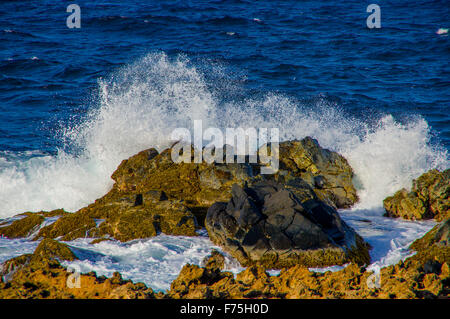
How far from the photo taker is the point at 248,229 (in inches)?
264

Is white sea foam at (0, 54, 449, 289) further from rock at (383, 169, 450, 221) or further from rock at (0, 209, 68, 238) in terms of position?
rock at (0, 209, 68, 238)

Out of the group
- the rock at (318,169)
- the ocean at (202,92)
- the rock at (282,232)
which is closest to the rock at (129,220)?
the ocean at (202,92)

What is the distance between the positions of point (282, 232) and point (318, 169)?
3211 millimetres

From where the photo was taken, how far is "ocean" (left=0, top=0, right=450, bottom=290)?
10.0 metres

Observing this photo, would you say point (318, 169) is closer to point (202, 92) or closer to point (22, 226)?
point (202, 92)

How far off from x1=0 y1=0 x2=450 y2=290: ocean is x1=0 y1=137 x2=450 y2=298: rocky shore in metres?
0.41

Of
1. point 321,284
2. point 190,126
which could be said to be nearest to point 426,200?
point 321,284

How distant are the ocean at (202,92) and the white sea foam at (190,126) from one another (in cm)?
4

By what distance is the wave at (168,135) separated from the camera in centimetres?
1034

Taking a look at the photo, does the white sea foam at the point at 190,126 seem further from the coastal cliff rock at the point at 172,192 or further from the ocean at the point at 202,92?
the coastal cliff rock at the point at 172,192

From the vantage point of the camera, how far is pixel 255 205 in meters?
6.90

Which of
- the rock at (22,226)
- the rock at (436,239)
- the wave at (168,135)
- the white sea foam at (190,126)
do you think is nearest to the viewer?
the rock at (436,239)

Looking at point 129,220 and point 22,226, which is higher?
point 129,220

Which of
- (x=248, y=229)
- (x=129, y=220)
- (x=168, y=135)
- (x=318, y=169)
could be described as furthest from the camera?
(x=168, y=135)
